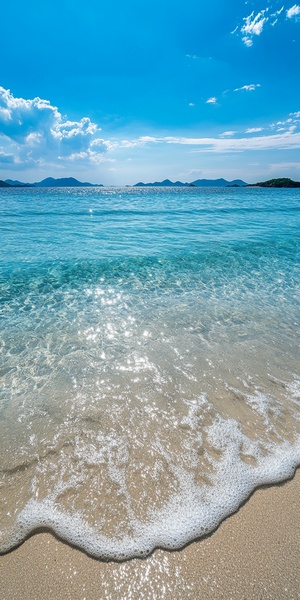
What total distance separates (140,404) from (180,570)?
2.13 meters

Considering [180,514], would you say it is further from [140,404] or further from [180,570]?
[140,404]

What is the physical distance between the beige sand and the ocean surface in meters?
0.12

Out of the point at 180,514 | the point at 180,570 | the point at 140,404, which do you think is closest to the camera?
the point at 180,570

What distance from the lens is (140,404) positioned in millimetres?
4379

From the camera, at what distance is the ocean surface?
9.58 ft

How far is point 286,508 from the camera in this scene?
2.92 m

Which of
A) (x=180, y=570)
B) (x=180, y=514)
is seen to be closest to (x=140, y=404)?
(x=180, y=514)

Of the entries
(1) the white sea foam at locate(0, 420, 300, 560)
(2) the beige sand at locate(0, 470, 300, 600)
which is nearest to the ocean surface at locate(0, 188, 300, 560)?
(1) the white sea foam at locate(0, 420, 300, 560)

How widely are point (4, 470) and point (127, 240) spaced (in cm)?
1498

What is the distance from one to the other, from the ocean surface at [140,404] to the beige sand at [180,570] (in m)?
0.12

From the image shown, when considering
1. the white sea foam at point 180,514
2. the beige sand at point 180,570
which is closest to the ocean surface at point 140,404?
the white sea foam at point 180,514

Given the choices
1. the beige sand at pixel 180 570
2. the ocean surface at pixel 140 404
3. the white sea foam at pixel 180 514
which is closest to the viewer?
the beige sand at pixel 180 570

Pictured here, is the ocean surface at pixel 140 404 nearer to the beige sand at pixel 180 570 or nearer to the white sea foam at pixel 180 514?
the white sea foam at pixel 180 514

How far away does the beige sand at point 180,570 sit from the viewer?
7.52 ft
